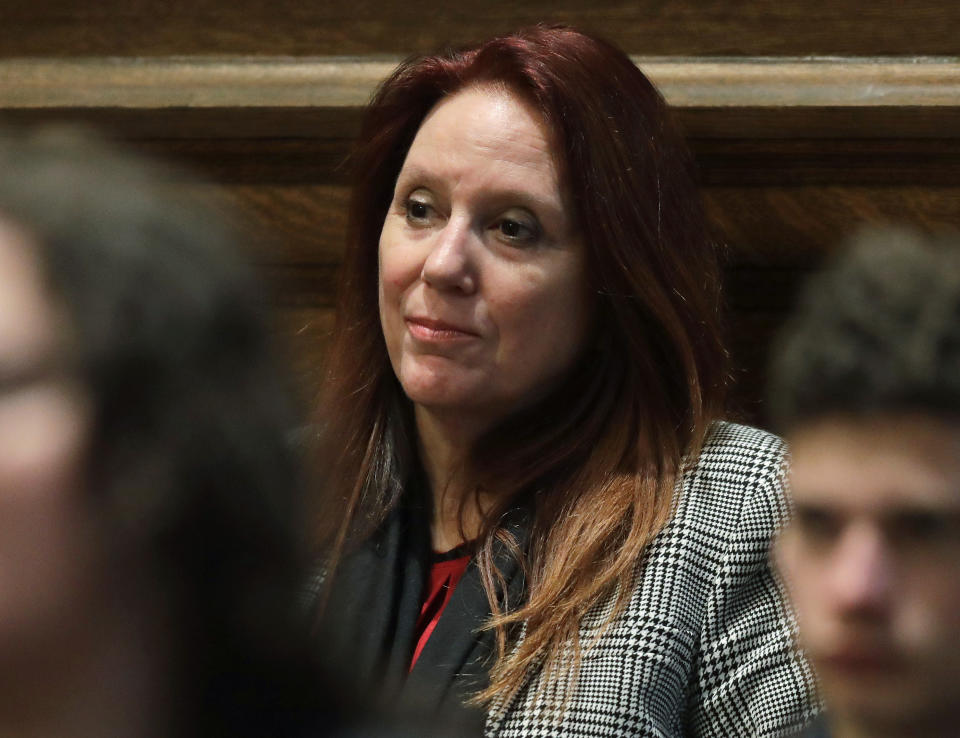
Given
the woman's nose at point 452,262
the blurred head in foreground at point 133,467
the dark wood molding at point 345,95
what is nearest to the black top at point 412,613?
the woman's nose at point 452,262

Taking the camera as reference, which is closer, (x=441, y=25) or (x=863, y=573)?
(x=863, y=573)

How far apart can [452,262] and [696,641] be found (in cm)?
48

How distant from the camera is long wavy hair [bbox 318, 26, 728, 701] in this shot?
5.16 feet

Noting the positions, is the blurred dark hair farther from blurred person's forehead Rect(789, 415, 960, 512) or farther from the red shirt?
Result: the red shirt

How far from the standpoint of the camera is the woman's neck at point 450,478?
5.43ft

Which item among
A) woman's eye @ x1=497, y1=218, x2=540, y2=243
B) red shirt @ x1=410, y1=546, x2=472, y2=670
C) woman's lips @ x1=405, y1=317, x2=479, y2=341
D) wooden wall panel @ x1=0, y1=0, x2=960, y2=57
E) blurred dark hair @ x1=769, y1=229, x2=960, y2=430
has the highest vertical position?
blurred dark hair @ x1=769, y1=229, x2=960, y2=430

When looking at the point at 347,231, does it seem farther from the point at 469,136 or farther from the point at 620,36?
the point at 620,36

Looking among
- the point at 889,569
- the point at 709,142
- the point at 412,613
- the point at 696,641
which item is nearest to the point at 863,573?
the point at 889,569

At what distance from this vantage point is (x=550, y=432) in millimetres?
1642

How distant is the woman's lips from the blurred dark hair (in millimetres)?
1093

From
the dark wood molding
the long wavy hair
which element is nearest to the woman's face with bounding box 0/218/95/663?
the long wavy hair

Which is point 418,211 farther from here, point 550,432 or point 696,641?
point 696,641

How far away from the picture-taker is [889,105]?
1728 millimetres

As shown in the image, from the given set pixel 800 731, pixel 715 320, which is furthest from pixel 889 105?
pixel 800 731
